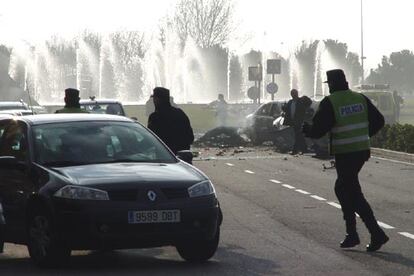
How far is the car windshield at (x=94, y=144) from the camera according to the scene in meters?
11.5

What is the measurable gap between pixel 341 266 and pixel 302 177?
12755mm

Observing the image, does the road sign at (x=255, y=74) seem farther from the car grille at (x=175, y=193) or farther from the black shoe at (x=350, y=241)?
the car grille at (x=175, y=193)

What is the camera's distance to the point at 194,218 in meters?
10.9

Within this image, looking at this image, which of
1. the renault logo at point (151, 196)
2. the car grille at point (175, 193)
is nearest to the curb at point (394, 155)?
the car grille at point (175, 193)

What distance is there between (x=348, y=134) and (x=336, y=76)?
1.96 ft

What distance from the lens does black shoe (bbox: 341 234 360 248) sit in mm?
12321

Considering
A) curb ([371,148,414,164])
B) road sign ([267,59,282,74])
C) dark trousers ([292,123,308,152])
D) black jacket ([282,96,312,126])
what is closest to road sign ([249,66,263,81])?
road sign ([267,59,282,74])

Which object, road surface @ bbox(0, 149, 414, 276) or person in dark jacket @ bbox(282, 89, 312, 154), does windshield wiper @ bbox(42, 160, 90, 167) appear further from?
person in dark jacket @ bbox(282, 89, 312, 154)

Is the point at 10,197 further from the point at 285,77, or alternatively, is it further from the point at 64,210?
the point at 285,77

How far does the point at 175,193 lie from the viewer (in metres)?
10.9

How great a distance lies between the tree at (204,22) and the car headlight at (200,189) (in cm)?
9732

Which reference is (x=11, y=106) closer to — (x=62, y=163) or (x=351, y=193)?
(x=351, y=193)

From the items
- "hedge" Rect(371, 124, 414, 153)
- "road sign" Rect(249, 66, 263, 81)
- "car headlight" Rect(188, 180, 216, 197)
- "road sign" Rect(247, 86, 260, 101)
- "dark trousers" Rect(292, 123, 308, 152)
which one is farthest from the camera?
"road sign" Rect(247, 86, 260, 101)

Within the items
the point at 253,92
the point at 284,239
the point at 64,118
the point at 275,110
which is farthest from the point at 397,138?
the point at 253,92
